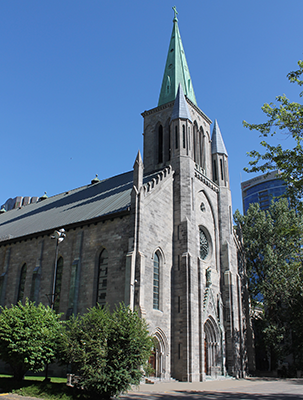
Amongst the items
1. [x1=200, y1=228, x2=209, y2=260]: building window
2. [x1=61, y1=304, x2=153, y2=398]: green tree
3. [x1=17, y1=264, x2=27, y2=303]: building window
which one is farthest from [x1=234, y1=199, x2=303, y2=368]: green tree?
[x1=17, y1=264, x2=27, y2=303]: building window

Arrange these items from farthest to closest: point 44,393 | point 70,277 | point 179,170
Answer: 1. point 179,170
2. point 70,277
3. point 44,393

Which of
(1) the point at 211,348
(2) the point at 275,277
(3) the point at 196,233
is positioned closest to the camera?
(1) the point at 211,348

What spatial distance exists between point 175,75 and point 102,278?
24.7 metres

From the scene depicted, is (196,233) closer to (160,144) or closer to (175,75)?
(160,144)

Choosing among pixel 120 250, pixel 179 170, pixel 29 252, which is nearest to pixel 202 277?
pixel 120 250

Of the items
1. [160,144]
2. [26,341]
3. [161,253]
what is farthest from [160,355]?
[160,144]

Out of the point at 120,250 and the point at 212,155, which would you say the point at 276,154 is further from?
the point at 212,155

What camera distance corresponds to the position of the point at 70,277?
88.1ft

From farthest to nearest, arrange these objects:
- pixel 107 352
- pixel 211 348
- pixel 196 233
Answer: pixel 196 233 < pixel 211 348 < pixel 107 352

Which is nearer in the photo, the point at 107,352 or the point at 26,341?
the point at 107,352

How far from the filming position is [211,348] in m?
28.6

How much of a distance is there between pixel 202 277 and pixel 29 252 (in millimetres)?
14752

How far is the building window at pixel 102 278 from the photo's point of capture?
24661 mm

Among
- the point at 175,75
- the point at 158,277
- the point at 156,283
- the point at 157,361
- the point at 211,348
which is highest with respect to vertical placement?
the point at 175,75
